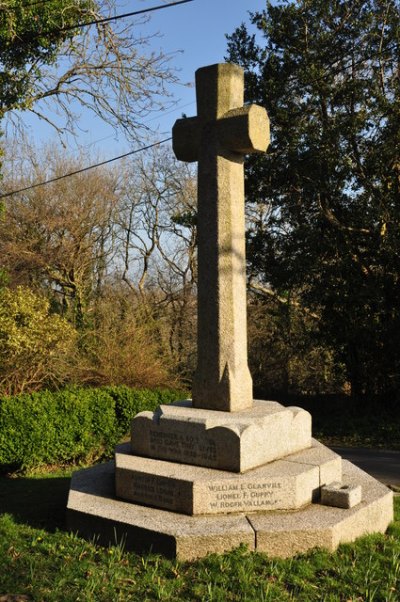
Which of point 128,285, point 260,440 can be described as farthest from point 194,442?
point 128,285

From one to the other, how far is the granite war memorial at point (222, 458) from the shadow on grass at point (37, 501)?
1.35 feet

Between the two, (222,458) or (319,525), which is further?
(222,458)

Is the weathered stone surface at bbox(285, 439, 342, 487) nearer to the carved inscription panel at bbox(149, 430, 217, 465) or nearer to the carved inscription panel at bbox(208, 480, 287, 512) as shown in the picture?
the carved inscription panel at bbox(208, 480, 287, 512)

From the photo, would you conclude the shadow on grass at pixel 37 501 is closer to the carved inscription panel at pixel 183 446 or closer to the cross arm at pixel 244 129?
the carved inscription panel at pixel 183 446

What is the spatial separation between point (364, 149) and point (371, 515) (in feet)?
38.6

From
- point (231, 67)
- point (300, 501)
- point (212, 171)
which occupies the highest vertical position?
point (231, 67)

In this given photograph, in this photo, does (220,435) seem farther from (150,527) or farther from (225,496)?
(150,527)

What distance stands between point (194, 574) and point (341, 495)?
1579 mm

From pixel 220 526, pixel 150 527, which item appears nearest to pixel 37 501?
pixel 150 527

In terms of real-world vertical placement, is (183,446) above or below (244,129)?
below

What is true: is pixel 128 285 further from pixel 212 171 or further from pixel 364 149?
pixel 212 171

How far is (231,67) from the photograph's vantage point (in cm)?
610

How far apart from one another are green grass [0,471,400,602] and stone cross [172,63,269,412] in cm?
167

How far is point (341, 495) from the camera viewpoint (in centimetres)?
529
